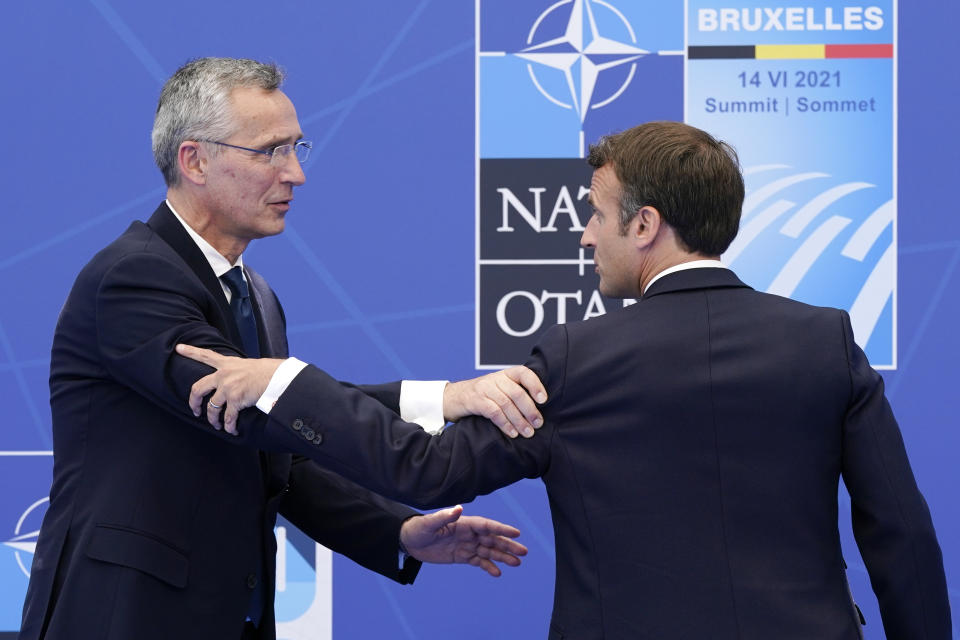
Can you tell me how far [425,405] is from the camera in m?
2.05

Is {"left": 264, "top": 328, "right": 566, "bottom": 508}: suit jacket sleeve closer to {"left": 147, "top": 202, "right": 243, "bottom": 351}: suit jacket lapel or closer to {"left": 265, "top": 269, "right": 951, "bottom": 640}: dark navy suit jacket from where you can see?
{"left": 265, "top": 269, "right": 951, "bottom": 640}: dark navy suit jacket

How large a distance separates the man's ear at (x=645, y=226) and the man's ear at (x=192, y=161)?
0.91 m

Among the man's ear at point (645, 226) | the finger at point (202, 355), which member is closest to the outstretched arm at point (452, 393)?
the finger at point (202, 355)

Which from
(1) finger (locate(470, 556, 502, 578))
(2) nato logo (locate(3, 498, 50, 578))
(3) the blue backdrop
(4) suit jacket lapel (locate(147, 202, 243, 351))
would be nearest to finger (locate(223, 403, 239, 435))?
(4) suit jacket lapel (locate(147, 202, 243, 351))

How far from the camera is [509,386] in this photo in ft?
5.70

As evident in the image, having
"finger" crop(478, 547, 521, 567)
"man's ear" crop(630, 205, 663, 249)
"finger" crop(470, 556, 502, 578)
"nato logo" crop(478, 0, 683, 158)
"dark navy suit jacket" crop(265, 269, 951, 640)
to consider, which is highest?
"nato logo" crop(478, 0, 683, 158)

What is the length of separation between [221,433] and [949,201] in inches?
98.7

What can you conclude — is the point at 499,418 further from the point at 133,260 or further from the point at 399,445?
the point at 133,260

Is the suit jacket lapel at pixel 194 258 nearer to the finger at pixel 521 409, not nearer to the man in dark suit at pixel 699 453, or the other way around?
the man in dark suit at pixel 699 453

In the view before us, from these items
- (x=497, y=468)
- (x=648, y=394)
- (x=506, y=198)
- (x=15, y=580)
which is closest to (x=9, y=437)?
(x=15, y=580)

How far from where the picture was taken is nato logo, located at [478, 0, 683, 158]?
348 centimetres

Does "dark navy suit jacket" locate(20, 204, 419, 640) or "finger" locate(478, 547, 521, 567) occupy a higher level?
"dark navy suit jacket" locate(20, 204, 419, 640)

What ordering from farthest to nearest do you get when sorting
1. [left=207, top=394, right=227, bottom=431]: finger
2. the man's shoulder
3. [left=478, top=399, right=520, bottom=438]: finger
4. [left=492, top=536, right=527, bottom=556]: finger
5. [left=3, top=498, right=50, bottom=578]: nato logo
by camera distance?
[left=3, top=498, right=50, bottom=578]: nato logo, [left=492, top=536, right=527, bottom=556]: finger, the man's shoulder, [left=207, top=394, right=227, bottom=431]: finger, [left=478, top=399, right=520, bottom=438]: finger

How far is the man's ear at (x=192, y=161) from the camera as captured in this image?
2.21m
